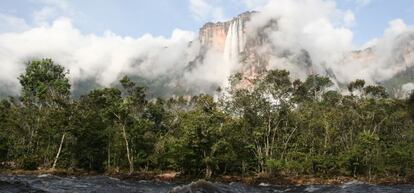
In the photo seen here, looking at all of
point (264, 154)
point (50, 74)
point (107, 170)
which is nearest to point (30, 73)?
point (50, 74)

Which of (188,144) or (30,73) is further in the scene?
(30,73)

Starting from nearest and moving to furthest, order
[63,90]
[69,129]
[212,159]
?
[212,159], [69,129], [63,90]

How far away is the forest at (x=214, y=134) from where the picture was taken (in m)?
61.6

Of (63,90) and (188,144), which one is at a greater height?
(63,90)

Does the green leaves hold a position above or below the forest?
above

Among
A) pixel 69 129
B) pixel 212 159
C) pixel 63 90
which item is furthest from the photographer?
pixel 63 90

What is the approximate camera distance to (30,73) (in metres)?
78.1

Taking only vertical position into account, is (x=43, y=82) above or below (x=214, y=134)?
above

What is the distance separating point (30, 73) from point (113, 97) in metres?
17.3

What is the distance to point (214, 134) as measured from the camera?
196 feet

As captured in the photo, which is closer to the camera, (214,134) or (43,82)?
(214,134)

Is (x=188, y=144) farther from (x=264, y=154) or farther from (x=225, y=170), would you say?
(x=264, y=154)

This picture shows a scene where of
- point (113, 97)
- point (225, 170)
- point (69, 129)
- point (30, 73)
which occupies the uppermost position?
point (30, 73)

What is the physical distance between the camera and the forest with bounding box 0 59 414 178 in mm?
61625
